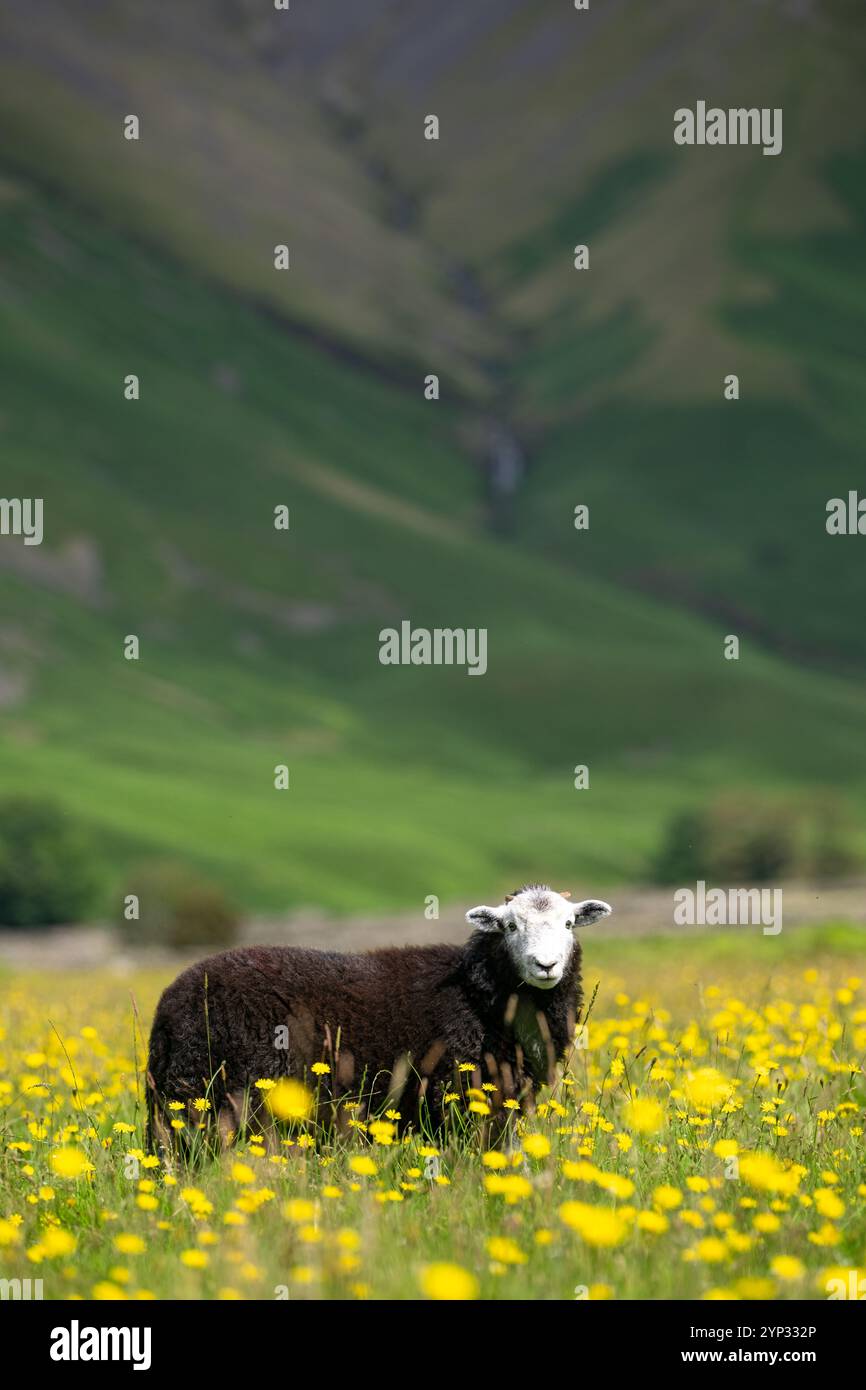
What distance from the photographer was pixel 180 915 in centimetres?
4419

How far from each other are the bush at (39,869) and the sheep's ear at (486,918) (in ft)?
205

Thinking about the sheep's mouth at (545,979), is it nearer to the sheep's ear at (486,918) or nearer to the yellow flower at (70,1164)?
the sheep's ear at (486,918)

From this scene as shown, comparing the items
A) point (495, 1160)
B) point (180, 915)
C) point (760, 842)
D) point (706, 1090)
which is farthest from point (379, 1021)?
point (760, 842)

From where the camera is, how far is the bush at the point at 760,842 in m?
67.2

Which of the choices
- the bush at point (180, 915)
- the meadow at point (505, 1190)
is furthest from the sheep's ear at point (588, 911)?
the bush at point (180, 915)

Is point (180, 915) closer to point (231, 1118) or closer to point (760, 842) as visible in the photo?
point (760, 842)

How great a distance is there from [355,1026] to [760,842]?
61.6m

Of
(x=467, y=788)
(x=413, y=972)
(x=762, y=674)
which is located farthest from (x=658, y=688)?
(x=413, y=972)

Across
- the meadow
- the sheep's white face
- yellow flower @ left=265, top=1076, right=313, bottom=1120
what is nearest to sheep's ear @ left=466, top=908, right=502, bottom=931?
the sheep's white face

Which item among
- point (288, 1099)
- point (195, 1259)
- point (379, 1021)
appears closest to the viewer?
point (195, 1259)

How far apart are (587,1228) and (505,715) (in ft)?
586
